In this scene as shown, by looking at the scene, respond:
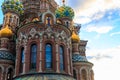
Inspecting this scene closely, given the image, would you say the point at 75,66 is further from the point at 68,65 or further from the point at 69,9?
the point at 69,9

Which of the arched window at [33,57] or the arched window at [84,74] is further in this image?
the arched window at [84,74]

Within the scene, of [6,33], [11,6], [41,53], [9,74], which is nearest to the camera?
[41,53]

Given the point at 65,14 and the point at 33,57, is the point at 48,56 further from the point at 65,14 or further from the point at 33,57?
the point at 65,14

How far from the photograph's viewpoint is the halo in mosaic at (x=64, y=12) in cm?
2709

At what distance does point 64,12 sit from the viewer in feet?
89.6

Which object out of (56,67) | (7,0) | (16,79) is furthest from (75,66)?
(7,0)

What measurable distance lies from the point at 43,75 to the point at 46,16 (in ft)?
18.8

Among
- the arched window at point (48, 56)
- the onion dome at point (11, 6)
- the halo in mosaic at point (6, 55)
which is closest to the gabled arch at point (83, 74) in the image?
the arched window at point (48, 56)

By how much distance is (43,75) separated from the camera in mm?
16281

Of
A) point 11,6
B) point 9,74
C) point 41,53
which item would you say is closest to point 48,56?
point 41,53

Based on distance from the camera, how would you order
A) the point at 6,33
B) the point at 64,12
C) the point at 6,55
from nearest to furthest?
1. the point at 6,55
2. the point at 6,33
3. the point at 64,12

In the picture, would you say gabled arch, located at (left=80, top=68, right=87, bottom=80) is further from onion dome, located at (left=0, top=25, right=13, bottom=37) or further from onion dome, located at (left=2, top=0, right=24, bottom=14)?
onion dome, located at (left=2, top=0, right=24, bottom=14)

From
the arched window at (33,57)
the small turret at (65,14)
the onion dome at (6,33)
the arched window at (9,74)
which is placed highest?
the small turret at (65,14)

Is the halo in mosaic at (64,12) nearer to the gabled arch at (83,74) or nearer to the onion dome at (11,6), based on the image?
the onion dome at (11,6)
